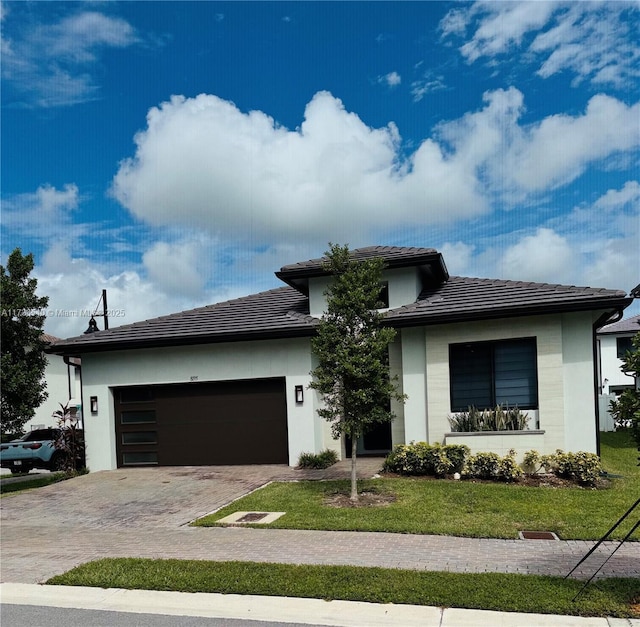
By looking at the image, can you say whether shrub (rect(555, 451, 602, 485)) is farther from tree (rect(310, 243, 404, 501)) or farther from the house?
tree (rect(310, 243, 404, 501))

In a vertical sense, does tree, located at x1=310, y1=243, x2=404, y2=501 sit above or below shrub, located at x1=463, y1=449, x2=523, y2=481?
above

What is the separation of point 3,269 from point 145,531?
907cm

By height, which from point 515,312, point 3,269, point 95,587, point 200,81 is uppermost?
point 200,81

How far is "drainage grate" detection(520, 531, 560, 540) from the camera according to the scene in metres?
7.51

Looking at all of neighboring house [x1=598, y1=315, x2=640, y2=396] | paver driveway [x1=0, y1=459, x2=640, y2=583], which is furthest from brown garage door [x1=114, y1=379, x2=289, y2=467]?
neighboring house [x1=598, y1=315, x2=640, y2=396]

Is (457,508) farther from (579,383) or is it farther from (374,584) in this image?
(579,383)

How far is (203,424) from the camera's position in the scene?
1538cm

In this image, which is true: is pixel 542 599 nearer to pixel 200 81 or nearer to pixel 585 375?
pixel 585 375

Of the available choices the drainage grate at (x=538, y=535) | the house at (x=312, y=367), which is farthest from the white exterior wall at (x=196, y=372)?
the drainage grate at (x=538, y=535)

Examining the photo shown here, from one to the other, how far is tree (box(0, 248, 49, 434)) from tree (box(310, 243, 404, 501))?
8323 mm

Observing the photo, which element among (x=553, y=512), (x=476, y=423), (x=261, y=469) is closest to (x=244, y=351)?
(x=261, y=469)

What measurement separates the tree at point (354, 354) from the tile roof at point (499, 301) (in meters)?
3.42

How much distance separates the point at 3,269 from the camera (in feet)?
47.6

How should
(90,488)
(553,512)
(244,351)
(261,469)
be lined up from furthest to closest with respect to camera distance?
(244,351) → (261,469) → (90,488) → (553,512)
